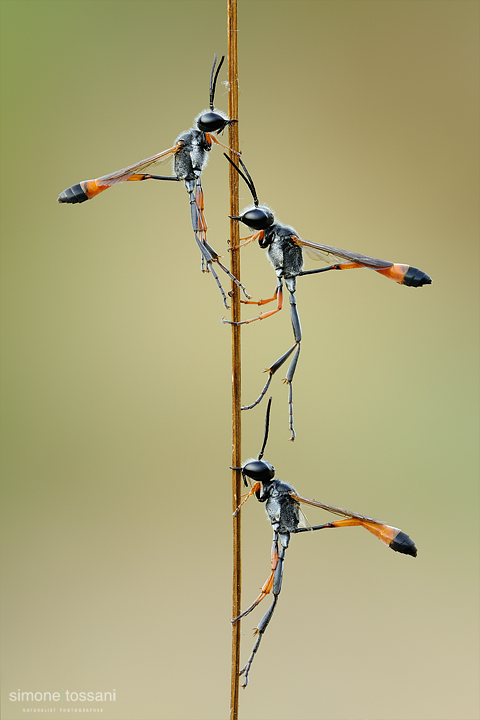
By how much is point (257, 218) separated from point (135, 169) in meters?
0.14

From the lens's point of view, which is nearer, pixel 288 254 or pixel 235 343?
pixel 235 343

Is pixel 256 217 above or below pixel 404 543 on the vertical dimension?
above

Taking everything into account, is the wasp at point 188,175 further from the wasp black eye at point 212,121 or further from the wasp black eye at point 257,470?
the wasp black eye at point 257,470

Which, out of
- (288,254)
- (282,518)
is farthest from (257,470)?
(288,254)

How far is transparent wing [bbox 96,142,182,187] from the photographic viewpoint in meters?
0.63

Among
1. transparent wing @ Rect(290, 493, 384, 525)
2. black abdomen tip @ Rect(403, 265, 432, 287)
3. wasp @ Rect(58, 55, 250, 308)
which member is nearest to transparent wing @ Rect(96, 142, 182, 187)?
wasp @ Rect(58, 55, 250, 308)

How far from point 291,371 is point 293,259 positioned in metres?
0.12

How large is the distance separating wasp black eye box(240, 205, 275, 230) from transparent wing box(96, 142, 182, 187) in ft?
0.32

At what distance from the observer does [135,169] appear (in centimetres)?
65

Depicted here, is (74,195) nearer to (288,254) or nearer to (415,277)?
(288,254)

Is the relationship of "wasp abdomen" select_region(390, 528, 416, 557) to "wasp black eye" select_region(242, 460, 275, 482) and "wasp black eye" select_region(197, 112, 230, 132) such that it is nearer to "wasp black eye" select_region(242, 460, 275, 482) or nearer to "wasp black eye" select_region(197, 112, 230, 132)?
"wasp black eye" select_region(242, 460, 275, 482)

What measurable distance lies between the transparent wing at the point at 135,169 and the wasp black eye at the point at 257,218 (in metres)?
0.10

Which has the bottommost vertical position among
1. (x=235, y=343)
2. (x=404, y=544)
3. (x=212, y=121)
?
(x=404, y=544)

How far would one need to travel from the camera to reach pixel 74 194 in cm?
63
